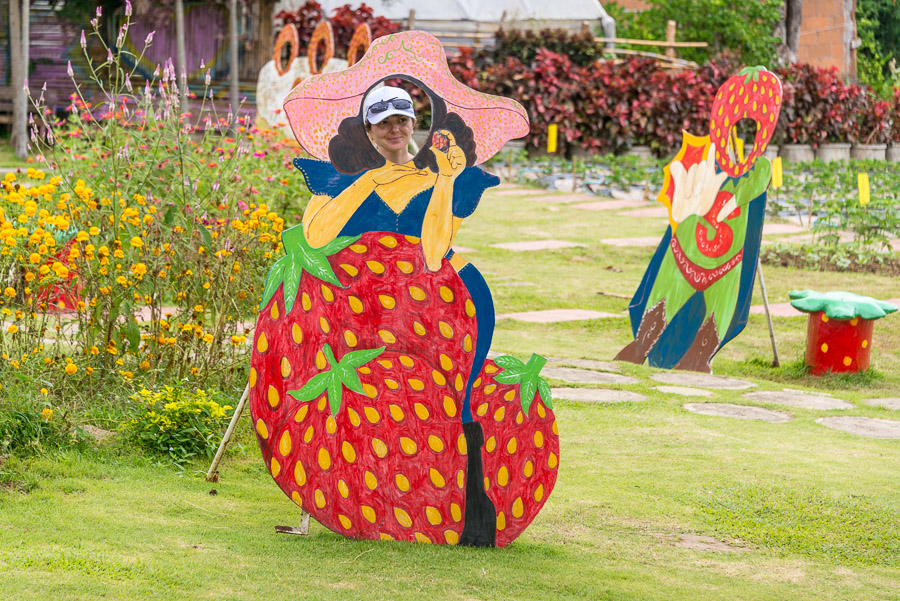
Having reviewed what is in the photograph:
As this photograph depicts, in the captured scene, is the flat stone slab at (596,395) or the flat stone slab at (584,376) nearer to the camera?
the flat stone slab at (596,395)

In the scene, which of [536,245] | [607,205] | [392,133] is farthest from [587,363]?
[607,205]

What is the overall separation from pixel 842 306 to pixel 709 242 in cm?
98

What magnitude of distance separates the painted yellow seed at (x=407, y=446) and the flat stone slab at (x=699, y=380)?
3305 millimetres

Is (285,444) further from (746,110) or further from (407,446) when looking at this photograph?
(746,110)

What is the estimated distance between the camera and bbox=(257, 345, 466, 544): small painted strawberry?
3.60 metres

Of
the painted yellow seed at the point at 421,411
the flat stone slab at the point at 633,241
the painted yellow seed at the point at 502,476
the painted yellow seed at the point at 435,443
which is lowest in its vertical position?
the flat stone slab at the point at 633,241

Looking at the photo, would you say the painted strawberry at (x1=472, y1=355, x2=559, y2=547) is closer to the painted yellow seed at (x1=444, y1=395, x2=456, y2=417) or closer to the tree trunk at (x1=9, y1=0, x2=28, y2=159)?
the painted yellow seed at (x1=444, y1=395, x2=456, y2=417)

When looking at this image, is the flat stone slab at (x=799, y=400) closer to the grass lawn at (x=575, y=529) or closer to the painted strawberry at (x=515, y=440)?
the grass lawn at (x=575, y=529)

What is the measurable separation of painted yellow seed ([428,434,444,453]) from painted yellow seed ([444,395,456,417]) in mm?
94

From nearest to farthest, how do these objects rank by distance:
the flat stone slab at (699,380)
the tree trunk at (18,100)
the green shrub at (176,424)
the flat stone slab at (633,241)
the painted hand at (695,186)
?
the green shrub at (176,424) < the flat stone slab at (699,380) < the painted hand at (695,186) < the flat stone slab at (633,241) < the tree trunk at (18,100)

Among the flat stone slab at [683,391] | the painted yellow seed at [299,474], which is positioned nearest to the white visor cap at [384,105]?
the painted yellow seed at [299,474]

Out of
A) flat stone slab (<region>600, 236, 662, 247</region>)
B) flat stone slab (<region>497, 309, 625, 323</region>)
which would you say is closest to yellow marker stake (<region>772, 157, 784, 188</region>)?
flat stone slab (<region>497, 309, 625, 323</region>)

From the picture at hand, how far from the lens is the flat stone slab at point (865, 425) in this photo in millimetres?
5547

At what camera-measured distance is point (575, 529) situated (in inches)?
155
